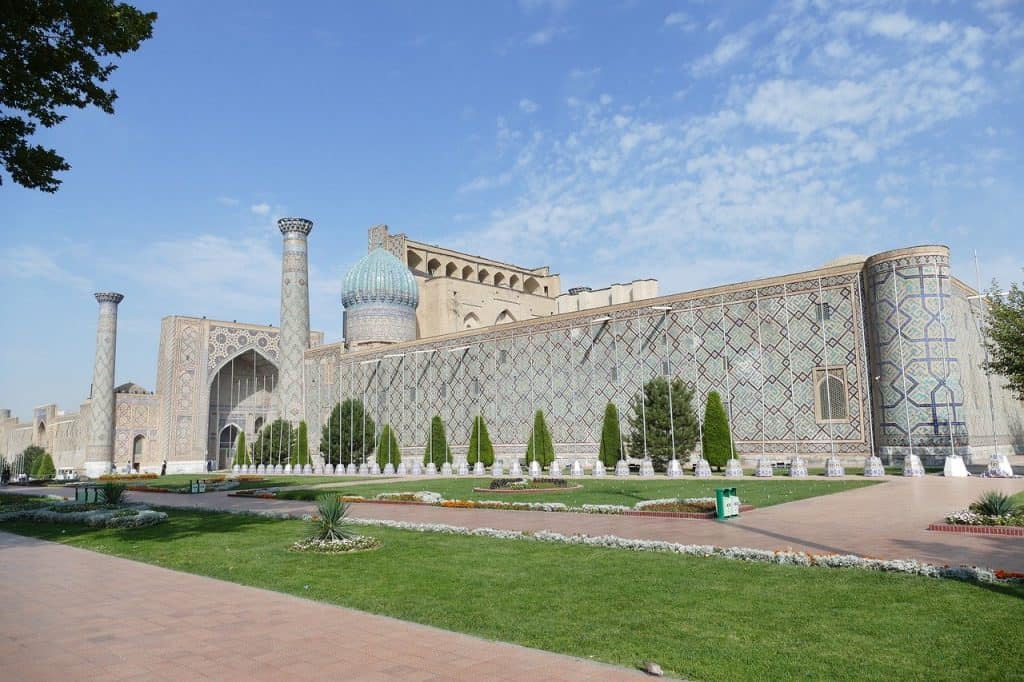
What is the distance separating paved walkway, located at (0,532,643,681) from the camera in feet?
11.6

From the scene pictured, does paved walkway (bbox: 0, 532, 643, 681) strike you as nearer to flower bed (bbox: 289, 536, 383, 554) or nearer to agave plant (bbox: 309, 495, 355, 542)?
flower bed (bbox: 289, 536, 383, 554)

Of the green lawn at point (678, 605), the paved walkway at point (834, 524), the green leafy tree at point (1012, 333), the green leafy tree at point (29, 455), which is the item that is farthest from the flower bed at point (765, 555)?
the green leafy tree at point (29, 455)

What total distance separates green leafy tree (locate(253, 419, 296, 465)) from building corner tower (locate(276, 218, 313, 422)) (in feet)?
3.59

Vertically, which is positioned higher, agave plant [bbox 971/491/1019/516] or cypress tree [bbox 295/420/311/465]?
cypress tree [bbox 295/420/311/465]

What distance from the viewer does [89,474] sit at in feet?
123

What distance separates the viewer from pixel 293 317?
116ft

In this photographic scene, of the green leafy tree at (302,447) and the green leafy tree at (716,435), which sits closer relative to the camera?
the green leafy tree at (716,435)

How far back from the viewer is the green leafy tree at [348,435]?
29641mm

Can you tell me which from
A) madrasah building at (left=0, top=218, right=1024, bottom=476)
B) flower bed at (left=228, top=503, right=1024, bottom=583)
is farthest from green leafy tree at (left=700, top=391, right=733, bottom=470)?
flower bed at (left=228, top=503, right=1024, bottom=583)

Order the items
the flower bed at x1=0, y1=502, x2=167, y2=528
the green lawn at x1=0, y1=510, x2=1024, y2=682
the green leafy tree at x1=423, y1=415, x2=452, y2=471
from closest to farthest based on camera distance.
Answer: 1. the green lawn at x1=0, y1=510, x2=1024, y2=682
2. the flower bed at x1=0, y1=502, x2=167, y2=528
3. the green leafy tree at x1=423, y1=415, x2=452, y2=471

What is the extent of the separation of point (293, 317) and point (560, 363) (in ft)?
51.8

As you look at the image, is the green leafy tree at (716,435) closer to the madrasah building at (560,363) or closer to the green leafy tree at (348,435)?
the madrasah building at (560,363)

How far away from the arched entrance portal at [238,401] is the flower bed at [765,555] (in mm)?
35554

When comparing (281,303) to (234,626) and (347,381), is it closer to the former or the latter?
(347,381)
